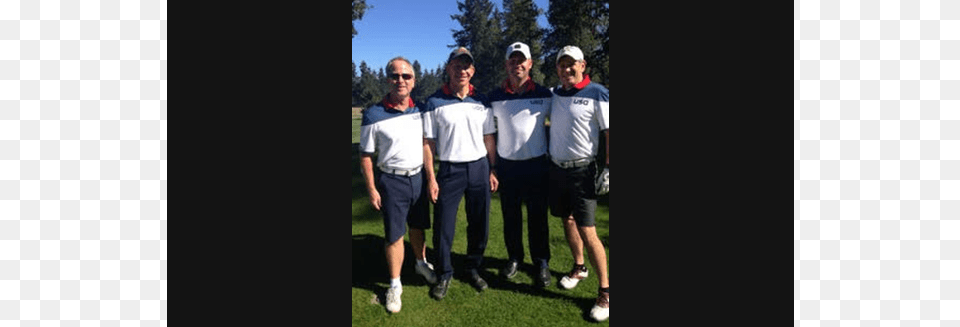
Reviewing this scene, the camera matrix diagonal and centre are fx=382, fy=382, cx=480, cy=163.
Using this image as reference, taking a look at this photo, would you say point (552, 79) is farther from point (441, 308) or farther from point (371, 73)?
point (441, 308)

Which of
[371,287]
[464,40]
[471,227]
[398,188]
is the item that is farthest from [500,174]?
[371,287]

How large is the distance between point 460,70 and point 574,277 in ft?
6.38

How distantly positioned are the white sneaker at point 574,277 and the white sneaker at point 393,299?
4.38 ft

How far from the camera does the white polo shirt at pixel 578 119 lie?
2.70m

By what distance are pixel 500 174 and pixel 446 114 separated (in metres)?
0.64

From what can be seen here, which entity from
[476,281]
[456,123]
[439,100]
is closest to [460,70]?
[439,100]

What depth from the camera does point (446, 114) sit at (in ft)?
9.20

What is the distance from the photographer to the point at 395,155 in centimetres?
279

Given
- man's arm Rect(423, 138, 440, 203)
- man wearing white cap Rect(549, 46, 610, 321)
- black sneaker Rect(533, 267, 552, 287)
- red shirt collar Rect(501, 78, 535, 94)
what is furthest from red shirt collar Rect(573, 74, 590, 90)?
black sneaker Rect(533, 267, 552, 287)

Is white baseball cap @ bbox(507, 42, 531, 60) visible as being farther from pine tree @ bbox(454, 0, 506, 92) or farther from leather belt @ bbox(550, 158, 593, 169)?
leather belt @ bbox(550, 158, 593, 169)

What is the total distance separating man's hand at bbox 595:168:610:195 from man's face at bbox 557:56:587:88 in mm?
688

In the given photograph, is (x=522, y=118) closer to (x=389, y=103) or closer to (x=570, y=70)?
(x=570, y=70)

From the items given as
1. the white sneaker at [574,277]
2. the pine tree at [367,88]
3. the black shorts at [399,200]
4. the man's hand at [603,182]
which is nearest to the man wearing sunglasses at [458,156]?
the black shorts at [399,200]

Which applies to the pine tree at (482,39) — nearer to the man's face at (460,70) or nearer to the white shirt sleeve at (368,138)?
the man's face at (460,70)
